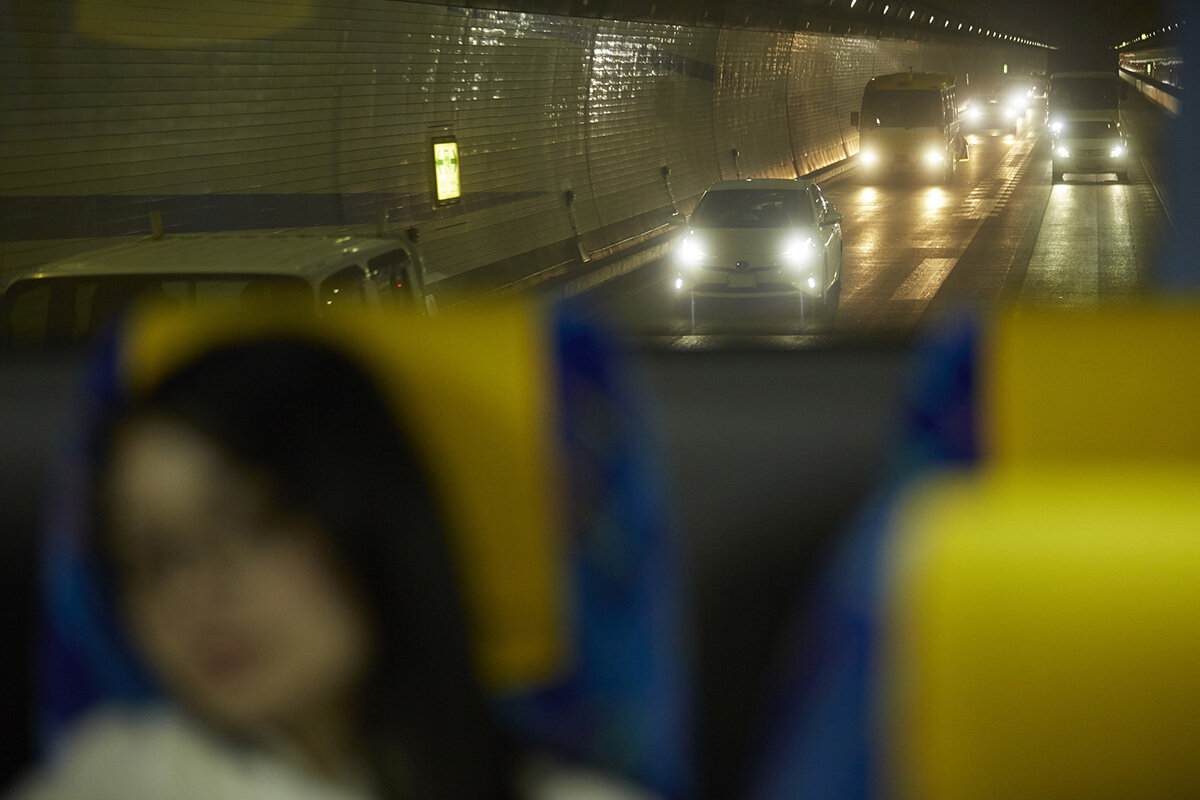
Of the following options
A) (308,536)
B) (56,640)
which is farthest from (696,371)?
(56,640)

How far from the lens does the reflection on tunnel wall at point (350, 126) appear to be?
13.0 m

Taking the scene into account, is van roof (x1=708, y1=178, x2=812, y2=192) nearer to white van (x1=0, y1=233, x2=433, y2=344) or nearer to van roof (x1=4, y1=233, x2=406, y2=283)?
van roof (x1=4, y1=233, x2=406, y2=283)

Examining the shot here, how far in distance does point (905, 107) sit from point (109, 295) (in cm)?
3752

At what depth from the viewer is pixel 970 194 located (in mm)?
38438

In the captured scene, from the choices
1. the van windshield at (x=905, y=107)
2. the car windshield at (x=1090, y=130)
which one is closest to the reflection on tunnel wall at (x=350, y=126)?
the van windshield at (x=905, y=107)

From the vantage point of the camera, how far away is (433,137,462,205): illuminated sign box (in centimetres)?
2042

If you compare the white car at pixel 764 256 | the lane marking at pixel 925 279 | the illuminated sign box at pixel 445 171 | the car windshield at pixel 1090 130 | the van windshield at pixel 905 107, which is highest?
the van windshield at pixel 905 107

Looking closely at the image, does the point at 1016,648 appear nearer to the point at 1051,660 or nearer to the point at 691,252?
the point at 1051,660

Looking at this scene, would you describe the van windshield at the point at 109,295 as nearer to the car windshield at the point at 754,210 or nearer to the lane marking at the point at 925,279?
the car windshield at the point at 754,210

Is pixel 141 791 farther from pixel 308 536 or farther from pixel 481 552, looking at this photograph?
pixel 481 552

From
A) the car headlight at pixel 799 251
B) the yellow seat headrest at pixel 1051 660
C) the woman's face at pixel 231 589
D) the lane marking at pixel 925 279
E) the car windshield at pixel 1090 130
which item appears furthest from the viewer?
the car windshield at pixel 1090 130

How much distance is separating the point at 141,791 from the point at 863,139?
40916 mm

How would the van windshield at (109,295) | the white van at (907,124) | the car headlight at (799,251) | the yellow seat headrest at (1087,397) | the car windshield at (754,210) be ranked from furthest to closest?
the white van at (907,124)
the car windshield at (754,210)
the car headlight at (799,251)
the van windshield at (109,295)
the yellow seat headrest at (1087,397)

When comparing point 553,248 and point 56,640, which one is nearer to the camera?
point 56,640
